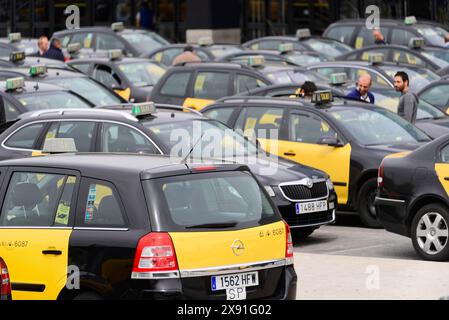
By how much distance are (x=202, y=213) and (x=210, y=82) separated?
1269 centimetres

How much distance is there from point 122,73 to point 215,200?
608 inches

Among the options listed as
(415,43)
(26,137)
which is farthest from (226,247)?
(415,43)

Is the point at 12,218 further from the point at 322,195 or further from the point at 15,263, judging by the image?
the point at 322,195

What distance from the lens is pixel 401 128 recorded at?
16578mm

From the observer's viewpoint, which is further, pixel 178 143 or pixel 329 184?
pixel 329 184

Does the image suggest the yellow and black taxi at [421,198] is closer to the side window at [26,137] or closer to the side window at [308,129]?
the side window at [308,129]

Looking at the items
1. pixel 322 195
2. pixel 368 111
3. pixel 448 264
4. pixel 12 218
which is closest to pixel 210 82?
pixel 368 111

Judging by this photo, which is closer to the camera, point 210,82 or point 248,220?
point 248,220

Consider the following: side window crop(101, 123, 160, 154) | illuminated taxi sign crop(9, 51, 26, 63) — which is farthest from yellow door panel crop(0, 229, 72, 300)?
illuminated taxi sign crop(9, 51, 26, 63)

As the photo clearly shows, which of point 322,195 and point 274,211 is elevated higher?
point 274,211

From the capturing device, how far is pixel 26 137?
49.0 feet

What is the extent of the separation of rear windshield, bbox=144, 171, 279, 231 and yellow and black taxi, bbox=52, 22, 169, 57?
2079 centimetres

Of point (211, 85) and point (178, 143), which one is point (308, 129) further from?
point (211, 85)

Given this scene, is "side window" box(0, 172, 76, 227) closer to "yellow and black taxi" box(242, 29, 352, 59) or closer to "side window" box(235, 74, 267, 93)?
"side window" box(235, 74, 267, 93)
